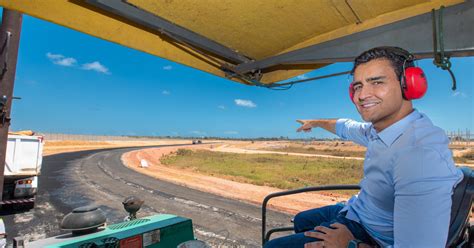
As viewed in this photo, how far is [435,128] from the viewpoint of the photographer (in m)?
1.30

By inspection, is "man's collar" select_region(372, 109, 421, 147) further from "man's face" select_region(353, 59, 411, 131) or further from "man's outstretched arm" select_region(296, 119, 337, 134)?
"man's outstretched arm" select_region(296, 119, 337, 134)

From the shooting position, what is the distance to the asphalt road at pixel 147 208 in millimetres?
6789

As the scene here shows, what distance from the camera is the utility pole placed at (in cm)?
458

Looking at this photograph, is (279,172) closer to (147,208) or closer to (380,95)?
(147,208)

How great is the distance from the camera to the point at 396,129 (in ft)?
4.60

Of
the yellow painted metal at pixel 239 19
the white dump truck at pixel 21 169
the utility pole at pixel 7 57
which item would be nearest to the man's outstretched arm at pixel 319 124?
the yellow painted metal at pixel 239 19

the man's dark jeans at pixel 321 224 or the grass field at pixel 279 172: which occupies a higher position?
the man's dark jeans at pixel 321 224

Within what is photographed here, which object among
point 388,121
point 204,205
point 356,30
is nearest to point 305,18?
point 356,30

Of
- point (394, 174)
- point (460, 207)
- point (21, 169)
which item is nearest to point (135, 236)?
point (394, 174)

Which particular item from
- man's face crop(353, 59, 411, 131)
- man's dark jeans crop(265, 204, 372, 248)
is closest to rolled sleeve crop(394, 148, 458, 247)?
man's face crop(353, 59, 411, 131)

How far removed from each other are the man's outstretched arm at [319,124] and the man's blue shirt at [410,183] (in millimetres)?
1119

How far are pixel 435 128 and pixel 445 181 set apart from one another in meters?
0.28

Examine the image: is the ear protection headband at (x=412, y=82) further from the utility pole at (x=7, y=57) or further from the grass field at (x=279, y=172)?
the grass field at (x=279, y=172)

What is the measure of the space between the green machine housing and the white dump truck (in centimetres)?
801
